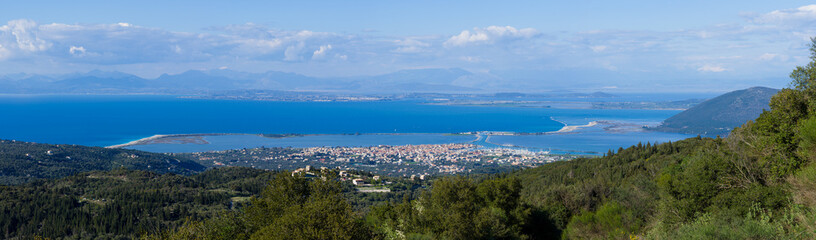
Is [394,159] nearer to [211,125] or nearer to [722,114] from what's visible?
[211,125]

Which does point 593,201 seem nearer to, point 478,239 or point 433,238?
point 478,239

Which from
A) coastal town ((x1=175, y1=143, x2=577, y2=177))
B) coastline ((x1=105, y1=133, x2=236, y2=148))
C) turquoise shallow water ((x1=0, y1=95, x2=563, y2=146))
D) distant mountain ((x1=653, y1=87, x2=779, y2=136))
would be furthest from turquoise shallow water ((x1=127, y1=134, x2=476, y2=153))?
distant mountain ((x1=653, y1=87, x2=779, y2=136))

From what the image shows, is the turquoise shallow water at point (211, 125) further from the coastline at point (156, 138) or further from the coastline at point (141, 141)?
the coastline at point (156, 138)

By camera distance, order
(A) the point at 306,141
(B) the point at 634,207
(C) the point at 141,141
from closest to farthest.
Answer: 1. (B) the point at 634,207
2. (C) the point at 141,141
3. (A) the point at 306,141

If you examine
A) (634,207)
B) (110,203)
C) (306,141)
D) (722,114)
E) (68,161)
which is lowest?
(306,141)

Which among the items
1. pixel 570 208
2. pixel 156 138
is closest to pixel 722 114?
pixel 570 208

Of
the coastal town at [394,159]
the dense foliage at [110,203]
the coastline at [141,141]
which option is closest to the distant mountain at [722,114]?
the coastal town at [394,159]

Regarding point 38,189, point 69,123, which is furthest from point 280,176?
point 69,123
